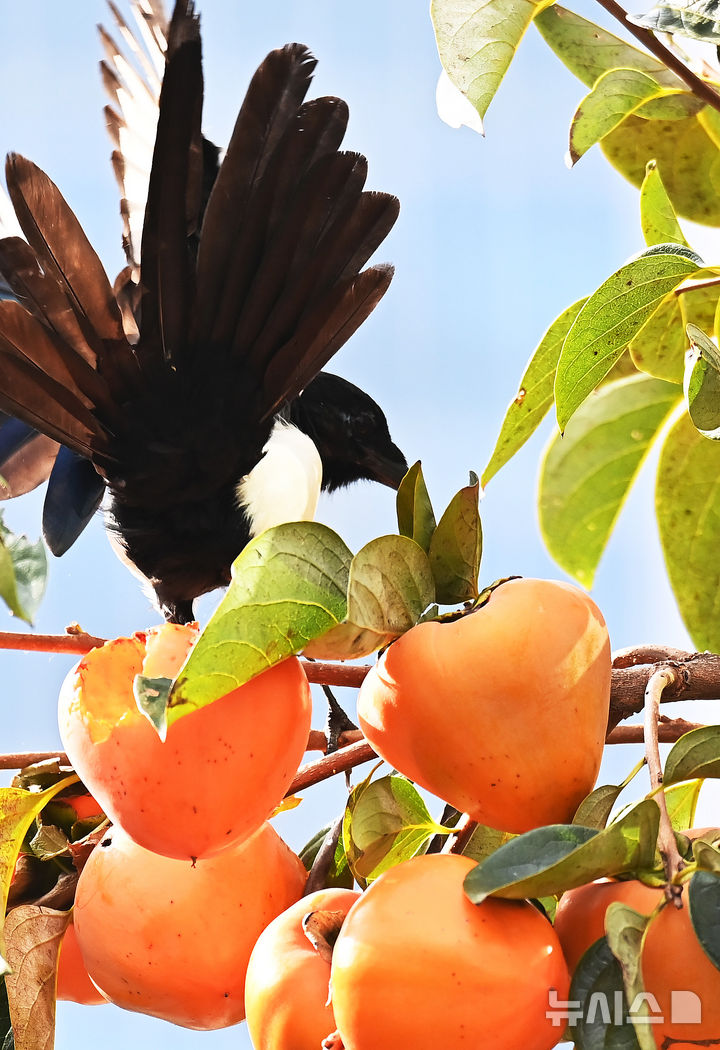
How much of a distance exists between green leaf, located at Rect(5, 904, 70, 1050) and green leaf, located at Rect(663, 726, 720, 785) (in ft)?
0.83

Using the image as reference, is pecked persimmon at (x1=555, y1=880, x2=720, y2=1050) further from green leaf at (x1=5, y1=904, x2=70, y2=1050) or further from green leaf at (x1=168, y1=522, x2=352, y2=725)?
green leaf at (x1=5, y1=904, x2=70, y2=1050)

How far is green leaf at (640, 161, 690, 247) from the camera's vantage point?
57 centimetres

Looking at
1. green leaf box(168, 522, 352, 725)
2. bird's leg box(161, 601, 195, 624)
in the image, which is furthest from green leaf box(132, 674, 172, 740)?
bird's leg box(161, 601, 195, 624)

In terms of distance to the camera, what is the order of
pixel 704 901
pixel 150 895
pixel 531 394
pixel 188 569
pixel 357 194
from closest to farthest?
pixel 704 901 → pixel 150 895 → pixel 531 394 → pixel 357 194 → pixel 188 569

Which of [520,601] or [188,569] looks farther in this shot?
[188,569]

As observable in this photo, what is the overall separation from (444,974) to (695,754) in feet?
0.34

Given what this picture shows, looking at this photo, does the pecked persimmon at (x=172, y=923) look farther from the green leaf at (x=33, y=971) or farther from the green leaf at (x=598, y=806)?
the green leaf at (x=598, y=806)

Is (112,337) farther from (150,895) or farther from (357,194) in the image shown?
(150,895)

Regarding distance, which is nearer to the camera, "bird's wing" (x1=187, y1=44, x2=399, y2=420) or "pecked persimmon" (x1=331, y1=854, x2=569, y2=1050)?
"pecked persimmon" (x1=331, y1=854, x2=569, y2=1050)

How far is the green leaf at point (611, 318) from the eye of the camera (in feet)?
1.46

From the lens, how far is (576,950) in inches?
13.8

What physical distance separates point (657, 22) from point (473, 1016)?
1.27ft

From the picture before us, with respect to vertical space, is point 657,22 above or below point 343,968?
above

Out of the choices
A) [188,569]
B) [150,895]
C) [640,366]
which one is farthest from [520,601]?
[188,569]
